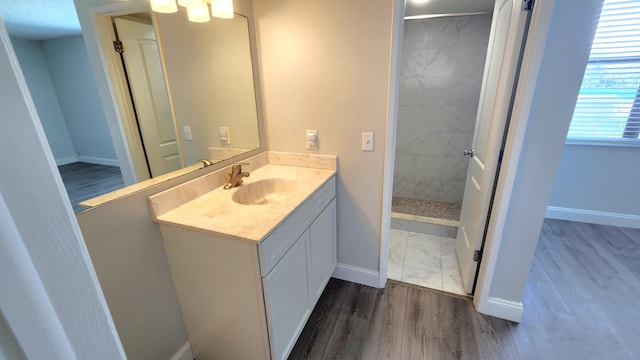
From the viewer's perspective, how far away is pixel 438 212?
3094mm

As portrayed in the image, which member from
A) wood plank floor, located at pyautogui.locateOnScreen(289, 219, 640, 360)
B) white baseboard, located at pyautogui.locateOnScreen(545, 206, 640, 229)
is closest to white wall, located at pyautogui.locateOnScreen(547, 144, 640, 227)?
white baseboard, located at pyautogui.locateOnScreen(545, 206, 640, 229)

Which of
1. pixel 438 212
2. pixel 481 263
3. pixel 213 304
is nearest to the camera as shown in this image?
pixel 213 304

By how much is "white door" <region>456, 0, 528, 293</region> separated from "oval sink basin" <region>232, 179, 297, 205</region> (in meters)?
1.22

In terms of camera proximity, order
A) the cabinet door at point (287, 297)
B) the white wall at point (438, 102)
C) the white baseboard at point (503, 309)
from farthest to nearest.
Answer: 1. the white wall at point (438, 102)
2. the white baseboard at point (503, 309)
3. the cabinet door at point (287, 297)

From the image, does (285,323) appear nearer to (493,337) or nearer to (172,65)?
(493,337)

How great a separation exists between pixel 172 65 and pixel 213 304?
1194 mm

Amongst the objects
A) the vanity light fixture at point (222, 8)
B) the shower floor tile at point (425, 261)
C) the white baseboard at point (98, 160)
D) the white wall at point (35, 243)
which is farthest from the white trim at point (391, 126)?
the white wall at point (35, 243)

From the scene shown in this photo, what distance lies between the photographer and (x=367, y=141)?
1.71 m

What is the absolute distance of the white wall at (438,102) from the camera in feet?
9.29

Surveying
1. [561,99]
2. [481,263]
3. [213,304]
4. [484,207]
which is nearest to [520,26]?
[561,99]

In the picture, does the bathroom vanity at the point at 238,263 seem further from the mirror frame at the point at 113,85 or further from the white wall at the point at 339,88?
the white wall at the point at 339,88

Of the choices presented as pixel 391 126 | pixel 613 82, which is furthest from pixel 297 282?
pixel 613 82

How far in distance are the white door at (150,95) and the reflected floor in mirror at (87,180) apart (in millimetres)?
164

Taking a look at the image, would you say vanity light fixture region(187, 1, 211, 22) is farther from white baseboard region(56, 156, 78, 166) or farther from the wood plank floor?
the wood plank floor
